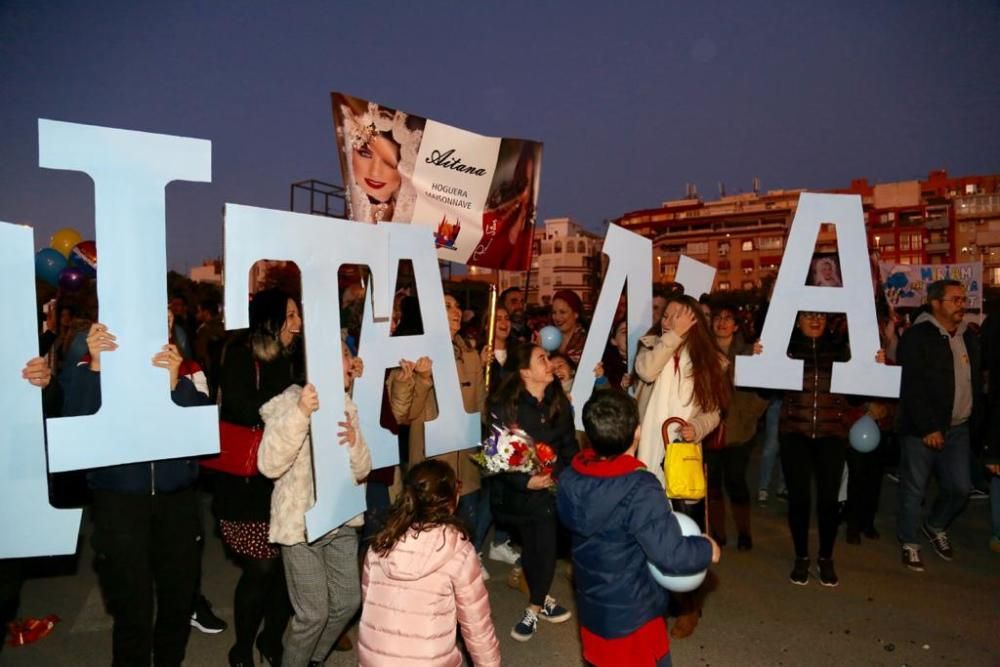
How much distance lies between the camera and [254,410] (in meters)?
3.30

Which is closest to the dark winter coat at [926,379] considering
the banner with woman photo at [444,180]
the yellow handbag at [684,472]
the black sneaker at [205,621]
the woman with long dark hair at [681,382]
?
the woman with long dark hair at [681,382]

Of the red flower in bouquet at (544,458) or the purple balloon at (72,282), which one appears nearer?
the purple balloon at (72,282)

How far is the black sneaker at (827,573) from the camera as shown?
4883 mm

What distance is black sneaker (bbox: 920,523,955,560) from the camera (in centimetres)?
544

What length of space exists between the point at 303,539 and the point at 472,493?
2.17m

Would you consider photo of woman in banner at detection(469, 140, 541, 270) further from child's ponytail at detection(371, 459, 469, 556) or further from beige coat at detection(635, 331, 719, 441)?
child's ponytail at detection(371, 459, 469, 556)

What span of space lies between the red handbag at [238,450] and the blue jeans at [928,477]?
16.5 feet

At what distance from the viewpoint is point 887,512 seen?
6773 mm

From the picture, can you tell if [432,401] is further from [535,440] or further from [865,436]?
[865,436]

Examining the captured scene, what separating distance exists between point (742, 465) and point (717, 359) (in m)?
2.01

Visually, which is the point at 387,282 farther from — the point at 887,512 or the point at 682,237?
the point at 682,237

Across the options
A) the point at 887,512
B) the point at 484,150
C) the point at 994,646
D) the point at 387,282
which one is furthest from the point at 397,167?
the point at 887,512

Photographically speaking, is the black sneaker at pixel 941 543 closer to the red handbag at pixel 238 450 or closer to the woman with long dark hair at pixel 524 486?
the woman with long dark hair at pixel 524 486

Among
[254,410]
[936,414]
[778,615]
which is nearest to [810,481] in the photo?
[778,615]
